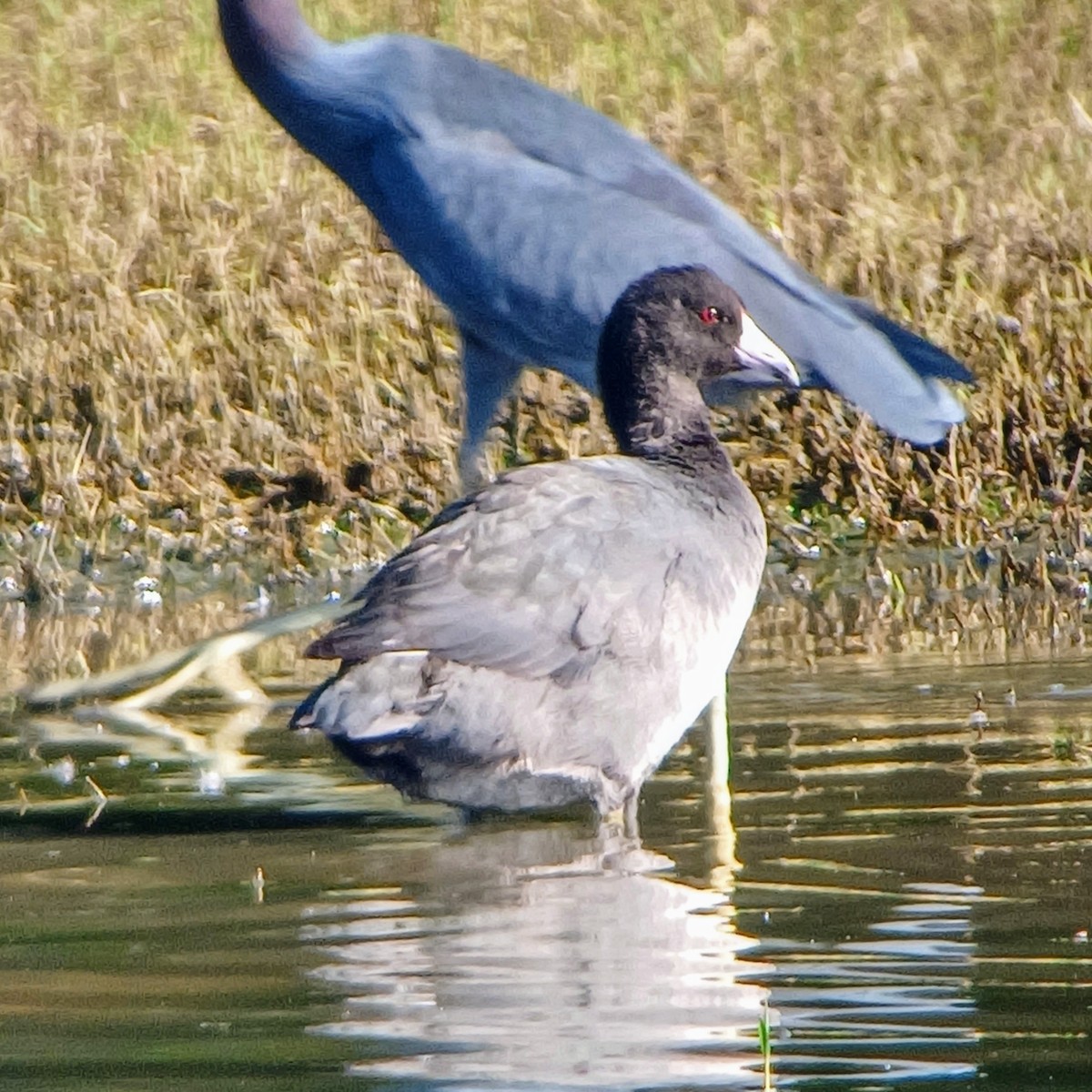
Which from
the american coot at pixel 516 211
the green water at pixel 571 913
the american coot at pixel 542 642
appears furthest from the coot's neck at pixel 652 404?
the american coot at pixel 516 211

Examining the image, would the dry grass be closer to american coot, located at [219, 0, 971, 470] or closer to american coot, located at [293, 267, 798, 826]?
american coot, located at [219, 0, 971, 470]

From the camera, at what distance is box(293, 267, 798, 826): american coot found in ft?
16.4

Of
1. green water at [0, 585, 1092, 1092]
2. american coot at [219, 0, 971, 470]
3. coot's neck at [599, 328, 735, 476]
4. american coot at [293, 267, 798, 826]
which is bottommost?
green water at [0, 585, 1092, 1092]

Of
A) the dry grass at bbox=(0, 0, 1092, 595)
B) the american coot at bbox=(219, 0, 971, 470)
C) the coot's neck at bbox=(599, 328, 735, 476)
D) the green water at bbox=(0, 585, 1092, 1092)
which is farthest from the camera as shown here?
the dry grass at bbox=(0, 0, 1092, 595)

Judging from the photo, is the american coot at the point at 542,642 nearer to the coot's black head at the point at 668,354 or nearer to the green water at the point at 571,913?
the green water at the point at 571,913

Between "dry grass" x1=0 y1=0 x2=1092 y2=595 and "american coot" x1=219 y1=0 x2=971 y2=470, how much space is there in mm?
1461

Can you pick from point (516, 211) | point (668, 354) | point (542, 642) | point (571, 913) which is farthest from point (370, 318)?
point (571, 913)

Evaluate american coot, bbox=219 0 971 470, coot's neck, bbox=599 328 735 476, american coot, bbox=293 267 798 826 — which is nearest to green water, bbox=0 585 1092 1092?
american coot, bbox=293 267 798 826

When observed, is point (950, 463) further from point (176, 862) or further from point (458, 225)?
point (176, 862)

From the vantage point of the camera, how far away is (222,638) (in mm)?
6195

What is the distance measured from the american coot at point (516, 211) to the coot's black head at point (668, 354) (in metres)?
0.99

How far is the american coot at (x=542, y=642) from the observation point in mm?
4996

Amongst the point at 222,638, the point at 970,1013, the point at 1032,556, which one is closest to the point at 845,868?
the point at 970,1013

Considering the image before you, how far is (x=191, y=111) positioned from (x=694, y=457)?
6623 millimetres
